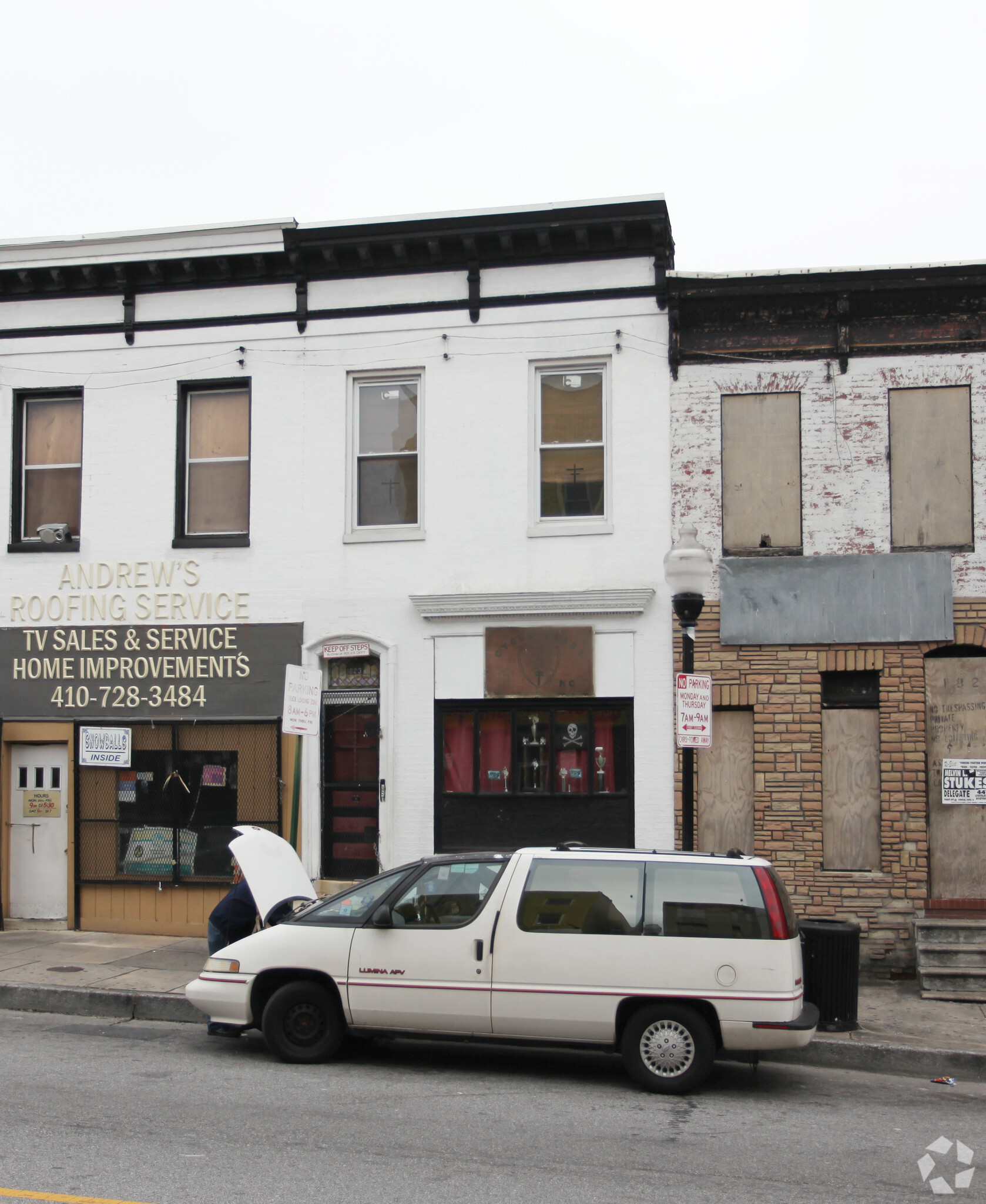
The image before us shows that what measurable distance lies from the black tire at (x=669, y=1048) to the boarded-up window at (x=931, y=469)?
642 centimetres

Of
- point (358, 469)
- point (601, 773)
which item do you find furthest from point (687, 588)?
point (358, 469)

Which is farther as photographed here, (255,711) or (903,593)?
(255,711)

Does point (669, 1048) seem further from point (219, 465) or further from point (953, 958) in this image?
point (219, 465)

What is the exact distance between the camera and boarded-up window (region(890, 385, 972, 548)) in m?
12.5

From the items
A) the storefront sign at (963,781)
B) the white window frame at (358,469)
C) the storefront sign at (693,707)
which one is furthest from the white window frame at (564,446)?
the storefront sign at (963,781)

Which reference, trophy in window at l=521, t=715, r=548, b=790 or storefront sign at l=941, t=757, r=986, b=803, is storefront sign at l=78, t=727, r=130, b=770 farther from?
storefront sign at l=941, t=757, r=986, b=803

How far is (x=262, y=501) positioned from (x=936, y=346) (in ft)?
24.9

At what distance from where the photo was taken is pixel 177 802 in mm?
13820

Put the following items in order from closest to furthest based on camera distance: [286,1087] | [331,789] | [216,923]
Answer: [286,1087]
[216,923]
[331,789]

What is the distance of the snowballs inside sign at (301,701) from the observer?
1068cm

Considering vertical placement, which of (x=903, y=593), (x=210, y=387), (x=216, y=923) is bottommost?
(x=216, y=923)

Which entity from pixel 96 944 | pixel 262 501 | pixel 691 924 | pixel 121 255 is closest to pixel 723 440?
pixel 262 501

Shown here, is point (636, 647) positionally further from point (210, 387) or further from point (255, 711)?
point (210, 387)

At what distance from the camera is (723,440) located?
13.0 m
